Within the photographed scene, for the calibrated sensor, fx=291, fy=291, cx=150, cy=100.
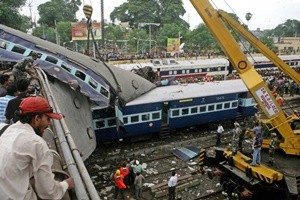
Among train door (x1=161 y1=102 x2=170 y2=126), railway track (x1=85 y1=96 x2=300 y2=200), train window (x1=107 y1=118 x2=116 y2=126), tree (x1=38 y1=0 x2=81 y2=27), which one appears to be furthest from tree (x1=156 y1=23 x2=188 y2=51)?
train window (x1=107 y1=118 x2=116 y2=126)

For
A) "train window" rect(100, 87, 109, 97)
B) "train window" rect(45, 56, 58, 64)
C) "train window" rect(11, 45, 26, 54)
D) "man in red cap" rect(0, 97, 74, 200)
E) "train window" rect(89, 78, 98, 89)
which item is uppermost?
"train window" rect(11, 45, 26, 54)

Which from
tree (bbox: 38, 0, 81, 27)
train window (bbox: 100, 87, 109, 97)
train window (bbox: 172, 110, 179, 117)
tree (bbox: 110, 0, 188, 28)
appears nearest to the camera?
train window (bbox: 100, 87, 109, 97)

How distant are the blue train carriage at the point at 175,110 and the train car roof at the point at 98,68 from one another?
49 cm

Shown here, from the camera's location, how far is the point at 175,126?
16.6 m

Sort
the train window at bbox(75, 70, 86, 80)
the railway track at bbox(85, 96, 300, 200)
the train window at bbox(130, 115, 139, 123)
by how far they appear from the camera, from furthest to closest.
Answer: the train window at bbox(130, 115, 139, 123) < the train window at bbox(75, 70, 86, 80) < the railway track at bbox(85, 96, 300, 200)

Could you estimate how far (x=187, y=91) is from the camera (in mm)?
17469

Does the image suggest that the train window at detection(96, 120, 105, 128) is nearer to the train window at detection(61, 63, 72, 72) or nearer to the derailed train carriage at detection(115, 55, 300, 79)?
the train window at detection(61, 63, 72, 72)

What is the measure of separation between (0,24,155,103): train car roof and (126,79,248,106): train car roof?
0.47 m

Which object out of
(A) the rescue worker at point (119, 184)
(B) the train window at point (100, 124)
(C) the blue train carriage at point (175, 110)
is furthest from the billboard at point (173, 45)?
(A) the rescue worker at point (119, 184)

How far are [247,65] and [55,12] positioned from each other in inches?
2795

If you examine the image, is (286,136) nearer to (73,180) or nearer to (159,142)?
(159,142)

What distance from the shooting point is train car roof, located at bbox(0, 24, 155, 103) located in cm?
1221

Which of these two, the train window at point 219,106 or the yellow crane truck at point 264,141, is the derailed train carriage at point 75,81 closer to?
the yellow crane truck at point 264,141

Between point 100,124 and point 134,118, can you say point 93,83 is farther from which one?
point 134,118
